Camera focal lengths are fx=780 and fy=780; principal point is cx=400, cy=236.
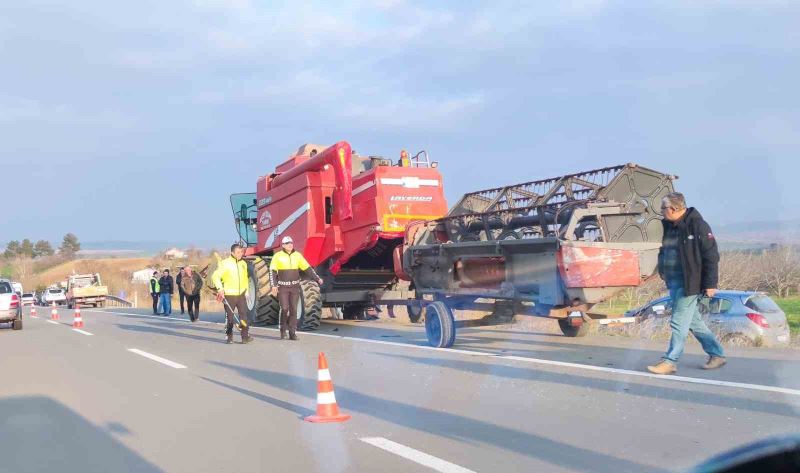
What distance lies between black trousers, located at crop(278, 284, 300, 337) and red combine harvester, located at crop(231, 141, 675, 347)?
1.42 metres

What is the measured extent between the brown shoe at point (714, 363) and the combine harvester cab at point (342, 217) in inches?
221

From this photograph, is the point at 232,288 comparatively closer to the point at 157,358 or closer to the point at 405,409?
the point at 157,358

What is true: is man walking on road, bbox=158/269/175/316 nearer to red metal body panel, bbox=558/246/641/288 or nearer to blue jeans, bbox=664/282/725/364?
red metal body panel, bbox=558/246/641/288

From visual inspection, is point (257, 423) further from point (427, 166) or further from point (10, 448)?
point (427, 166)

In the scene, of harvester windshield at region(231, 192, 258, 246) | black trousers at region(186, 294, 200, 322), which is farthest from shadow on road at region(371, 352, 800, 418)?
black trousers at region(186, 294, 200, 322)

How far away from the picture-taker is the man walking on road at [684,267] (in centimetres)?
801

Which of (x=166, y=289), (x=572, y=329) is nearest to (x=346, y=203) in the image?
(x=572, y=329)

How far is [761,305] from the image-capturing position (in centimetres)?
1285

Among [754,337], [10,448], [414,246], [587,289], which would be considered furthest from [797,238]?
[10,448]

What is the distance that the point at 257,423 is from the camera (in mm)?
6910

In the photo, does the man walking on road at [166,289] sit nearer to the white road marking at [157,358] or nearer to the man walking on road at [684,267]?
the white road marking at [157,358]

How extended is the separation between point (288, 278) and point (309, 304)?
6.10 ft

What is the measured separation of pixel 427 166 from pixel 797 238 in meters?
7.65

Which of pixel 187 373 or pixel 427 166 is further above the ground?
pixel 427 166
